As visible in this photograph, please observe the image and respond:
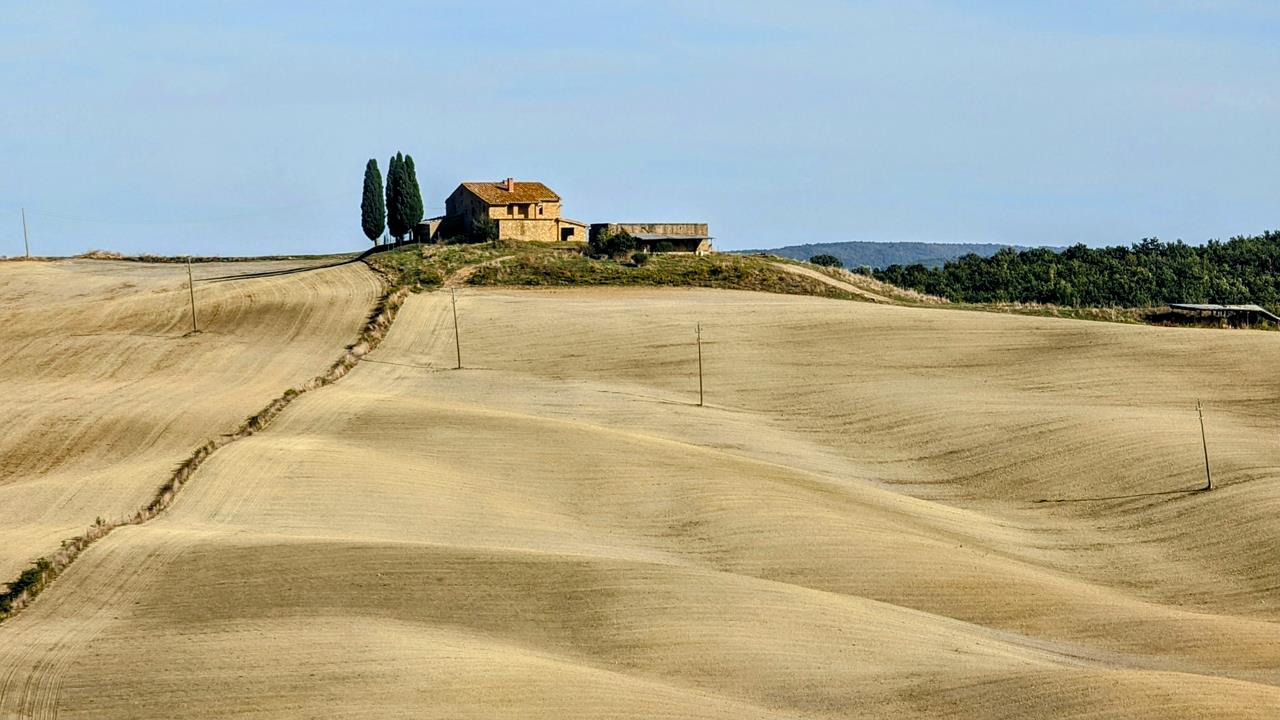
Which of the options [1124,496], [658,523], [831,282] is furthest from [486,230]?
[658,523]

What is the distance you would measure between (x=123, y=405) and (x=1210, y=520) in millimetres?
34182

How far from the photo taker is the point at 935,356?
65.3 metres

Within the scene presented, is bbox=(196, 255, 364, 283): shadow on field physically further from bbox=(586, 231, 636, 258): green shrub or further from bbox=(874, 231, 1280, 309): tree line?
bbox=(874, 231, 1280, 309): tree line

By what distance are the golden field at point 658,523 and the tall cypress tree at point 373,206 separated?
27.0 metres

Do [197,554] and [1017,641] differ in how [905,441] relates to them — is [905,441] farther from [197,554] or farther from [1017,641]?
[197,554]

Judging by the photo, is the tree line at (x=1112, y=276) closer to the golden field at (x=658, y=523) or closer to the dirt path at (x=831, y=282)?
the dirt path at (x=831, y=282)

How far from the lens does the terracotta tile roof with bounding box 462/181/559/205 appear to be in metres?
94.8

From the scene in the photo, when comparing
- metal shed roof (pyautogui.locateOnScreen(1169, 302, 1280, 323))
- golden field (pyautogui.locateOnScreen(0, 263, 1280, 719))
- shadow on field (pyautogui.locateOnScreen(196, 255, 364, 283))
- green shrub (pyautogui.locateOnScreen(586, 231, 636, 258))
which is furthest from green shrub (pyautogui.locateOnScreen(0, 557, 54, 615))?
metal shed roof (pyautogui.locateOnScreen(1169, 302, 1280, 323))

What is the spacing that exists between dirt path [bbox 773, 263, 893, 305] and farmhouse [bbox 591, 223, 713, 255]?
6775mm

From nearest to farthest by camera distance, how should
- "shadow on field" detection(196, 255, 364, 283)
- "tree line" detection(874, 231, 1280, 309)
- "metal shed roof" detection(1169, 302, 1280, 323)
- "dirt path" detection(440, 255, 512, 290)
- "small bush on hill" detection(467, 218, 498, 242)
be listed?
"metal shed roof" detection(1169, 302, 1280, 323), "dirt path" detection(440, 255, 512, 290), "shadow on field" detection(196, 255, 364, 283), "small bush on hill" detection(467, 218, 498, 242), "tree line" detection(874, 231, 1280, 309)

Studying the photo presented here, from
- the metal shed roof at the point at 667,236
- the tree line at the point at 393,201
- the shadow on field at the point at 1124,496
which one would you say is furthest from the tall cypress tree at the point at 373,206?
the shadow on field at the point at 1124,496

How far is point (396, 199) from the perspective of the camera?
96875 mm

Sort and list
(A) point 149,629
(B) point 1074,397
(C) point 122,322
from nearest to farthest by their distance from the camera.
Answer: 1. (A) point 149,629
2. (B) point 1074,397
3. (C) point 122,322

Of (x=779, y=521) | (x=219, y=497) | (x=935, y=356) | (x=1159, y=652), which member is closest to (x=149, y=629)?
(x=219, y=497)
